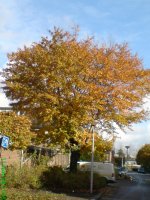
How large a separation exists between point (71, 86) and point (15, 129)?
24.2ft

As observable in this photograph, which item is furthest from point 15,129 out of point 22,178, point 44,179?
point 44,179

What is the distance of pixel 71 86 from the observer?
26578 mm

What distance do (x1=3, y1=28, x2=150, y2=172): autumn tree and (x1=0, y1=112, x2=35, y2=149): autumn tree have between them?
215 inches

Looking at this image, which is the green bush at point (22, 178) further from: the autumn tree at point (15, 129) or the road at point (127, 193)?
the road at point (127, 193)

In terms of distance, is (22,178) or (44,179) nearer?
(22,178)

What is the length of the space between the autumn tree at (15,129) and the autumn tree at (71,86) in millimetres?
5469

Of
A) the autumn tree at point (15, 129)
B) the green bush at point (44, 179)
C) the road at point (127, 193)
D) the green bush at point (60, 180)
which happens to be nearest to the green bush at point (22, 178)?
the green bush at point (44, 179)

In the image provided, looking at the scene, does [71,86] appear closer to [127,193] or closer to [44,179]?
[44,179]

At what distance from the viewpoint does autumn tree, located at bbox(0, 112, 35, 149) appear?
1962cm

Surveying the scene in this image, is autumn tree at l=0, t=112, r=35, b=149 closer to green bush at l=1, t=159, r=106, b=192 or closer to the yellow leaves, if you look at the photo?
green bush at l=1, t=159, r=106, b=192

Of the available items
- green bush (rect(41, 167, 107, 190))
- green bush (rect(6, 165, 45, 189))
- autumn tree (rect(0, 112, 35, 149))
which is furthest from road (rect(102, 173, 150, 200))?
autumn tree (rect(0, 112, 35, 149))

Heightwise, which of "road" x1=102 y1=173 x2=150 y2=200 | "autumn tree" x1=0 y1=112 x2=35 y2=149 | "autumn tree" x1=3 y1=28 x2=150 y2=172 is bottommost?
"road" x1=102 y1=173 x2=150 y2=200

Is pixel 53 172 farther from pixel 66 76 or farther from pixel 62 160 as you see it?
pixel 62 160

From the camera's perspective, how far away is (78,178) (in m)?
26.2
